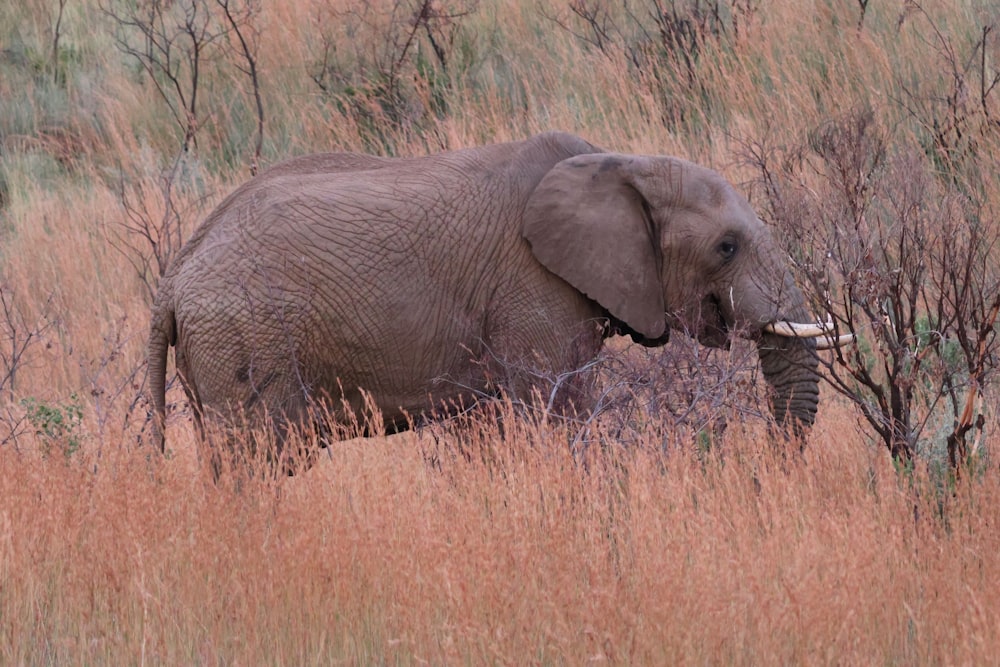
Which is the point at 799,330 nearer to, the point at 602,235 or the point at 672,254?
the point at 672,254

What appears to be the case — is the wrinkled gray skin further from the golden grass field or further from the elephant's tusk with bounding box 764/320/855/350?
the golden grass field

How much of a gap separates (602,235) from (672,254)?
0.32 m

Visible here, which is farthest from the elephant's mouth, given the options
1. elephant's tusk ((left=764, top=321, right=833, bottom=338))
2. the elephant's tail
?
the elephant's tail

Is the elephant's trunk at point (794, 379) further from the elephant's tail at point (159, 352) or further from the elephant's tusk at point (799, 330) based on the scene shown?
the elephant's tail at point (159, 352)

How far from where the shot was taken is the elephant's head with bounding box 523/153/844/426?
6238mm

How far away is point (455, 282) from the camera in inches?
248

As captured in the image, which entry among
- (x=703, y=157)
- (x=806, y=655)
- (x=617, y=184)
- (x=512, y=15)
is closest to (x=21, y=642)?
(x=806, y=655)

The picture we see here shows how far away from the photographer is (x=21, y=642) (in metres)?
4.51

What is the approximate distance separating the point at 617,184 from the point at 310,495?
6.80 ft

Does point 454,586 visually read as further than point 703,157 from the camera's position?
No

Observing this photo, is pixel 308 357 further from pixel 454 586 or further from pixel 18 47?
pixel 18 47

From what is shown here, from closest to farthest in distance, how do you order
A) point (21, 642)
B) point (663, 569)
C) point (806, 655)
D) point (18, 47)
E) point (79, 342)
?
point (806, 655) → point (663, 569) → point (21, 642) → point (79, 342) → point (18, 47)

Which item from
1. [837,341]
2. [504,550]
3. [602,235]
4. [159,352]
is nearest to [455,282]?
[602,235]

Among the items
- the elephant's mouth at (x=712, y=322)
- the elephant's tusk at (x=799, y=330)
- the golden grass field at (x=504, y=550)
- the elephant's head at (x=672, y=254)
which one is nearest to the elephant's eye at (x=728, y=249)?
the elephant's head at (x=672, y=254)
